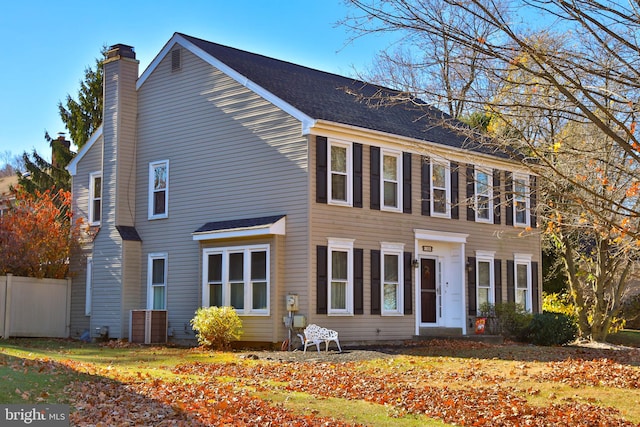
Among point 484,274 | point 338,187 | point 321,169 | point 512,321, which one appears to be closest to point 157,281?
point 338,187

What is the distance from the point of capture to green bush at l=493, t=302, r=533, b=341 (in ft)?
78.8

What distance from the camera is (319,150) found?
20.6 meters

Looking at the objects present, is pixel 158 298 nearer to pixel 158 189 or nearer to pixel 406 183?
pixel 158 189

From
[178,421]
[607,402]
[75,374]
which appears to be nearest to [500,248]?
[607,402]

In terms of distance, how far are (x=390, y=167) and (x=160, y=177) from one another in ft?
22.7

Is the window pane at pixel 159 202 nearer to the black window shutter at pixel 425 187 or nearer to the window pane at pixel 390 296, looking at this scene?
the window pane at pixel 390 296

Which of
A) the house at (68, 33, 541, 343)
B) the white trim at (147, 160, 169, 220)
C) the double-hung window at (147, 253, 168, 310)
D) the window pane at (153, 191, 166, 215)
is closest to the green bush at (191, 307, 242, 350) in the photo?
the house at (68, 33, 541, 343)

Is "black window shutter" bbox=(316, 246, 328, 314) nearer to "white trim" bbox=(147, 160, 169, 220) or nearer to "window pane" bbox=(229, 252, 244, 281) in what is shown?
"window pane" bbox=(229, 252, 244, 281)

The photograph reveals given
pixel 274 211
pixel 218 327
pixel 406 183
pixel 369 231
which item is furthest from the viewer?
pixel 406 183

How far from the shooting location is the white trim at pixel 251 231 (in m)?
20.3

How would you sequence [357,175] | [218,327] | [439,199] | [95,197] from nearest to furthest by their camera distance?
[218,327], [357,175], [439,199], [95,197]

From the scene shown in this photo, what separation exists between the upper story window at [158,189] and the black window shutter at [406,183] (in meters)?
6.90

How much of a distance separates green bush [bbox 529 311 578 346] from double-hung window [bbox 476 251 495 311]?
1.70 metres

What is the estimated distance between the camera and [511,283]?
26.2 metres
